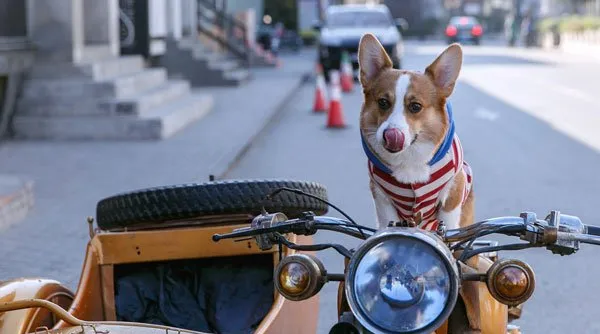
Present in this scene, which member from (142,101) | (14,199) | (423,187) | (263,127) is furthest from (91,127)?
(423,187)

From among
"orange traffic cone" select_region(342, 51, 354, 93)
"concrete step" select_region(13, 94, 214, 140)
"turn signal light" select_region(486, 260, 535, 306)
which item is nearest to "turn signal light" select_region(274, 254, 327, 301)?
"turn signal light" select_region(486, 260, 535, 306)

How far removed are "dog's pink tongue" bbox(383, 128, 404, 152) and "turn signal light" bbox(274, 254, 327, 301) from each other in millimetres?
688

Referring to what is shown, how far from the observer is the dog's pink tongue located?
3.51 meters


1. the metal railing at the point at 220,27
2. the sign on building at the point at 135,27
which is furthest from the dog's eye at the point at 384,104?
the metal railing at the point at 220,27

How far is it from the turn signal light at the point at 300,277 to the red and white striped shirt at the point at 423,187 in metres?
1.15

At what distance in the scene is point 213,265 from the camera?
15.3 ft

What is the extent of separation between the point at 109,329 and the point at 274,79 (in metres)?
28.1

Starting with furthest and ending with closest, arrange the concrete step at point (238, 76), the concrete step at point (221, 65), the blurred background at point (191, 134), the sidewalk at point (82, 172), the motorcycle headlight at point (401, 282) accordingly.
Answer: the concrete step at point (238, 76), the concrete step at point (221, 65), the blurred background at point (191, 134), the sidewalk at point (82, 172), the motorcycle headlight at point (401, 282)

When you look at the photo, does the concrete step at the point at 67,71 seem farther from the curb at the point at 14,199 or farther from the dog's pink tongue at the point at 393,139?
the dog's pink tongue at the point at 393,139

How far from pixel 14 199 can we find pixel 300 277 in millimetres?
6779

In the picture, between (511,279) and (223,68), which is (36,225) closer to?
(511,279)

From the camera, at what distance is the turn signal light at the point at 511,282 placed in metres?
2.87

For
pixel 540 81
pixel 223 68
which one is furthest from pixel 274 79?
pixel 540 81

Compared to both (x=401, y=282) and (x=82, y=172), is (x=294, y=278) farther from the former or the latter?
(x=82, y=172)
